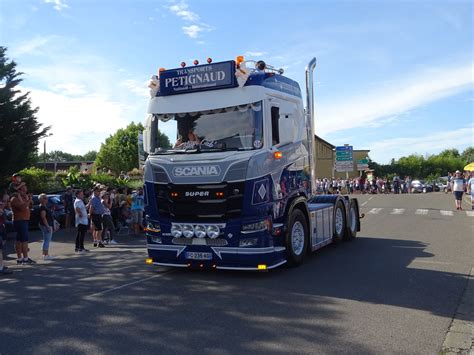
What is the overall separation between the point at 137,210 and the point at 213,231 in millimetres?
8972

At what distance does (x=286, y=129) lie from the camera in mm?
8586

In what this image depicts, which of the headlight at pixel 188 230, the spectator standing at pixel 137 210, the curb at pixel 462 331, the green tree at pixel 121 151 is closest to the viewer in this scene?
the curb at pixel 462 331

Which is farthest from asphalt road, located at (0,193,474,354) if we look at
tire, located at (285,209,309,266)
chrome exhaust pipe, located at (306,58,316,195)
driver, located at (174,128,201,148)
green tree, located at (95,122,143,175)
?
green tree, located at (95,122,143,175)

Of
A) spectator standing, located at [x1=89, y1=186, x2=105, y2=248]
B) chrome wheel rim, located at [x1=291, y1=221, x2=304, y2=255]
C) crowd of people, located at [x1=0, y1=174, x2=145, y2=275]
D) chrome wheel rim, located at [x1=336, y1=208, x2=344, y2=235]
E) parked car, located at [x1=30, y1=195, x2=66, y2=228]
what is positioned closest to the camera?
chrome wheel rim, located at [x1=291, y1=221, x2=304, y2=255]

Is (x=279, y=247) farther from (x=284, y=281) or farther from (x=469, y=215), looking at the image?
(x=469, y=215)

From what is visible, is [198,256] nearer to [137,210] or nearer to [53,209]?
[137,210]

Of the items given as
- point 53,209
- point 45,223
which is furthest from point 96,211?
point 53,209

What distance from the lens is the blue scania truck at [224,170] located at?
305 inches

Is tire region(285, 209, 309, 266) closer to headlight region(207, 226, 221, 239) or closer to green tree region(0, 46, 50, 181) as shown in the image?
headlight region(207, 226, 221, 239)

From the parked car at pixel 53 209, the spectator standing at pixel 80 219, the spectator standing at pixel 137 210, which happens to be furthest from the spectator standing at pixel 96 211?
the parked car at pixel 53 209

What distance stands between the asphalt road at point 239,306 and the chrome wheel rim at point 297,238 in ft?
1.23

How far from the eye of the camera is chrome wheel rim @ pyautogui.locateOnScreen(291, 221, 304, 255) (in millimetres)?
8766

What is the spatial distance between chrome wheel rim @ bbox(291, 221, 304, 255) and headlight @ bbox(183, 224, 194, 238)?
1905 millimetres

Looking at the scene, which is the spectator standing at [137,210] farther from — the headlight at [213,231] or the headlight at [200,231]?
the headlight at [213,231]
